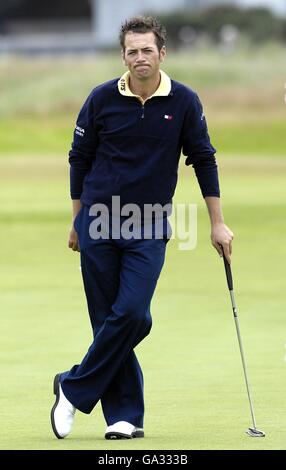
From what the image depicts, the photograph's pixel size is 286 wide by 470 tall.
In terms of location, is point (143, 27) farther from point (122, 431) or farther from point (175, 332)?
point (175, 332)

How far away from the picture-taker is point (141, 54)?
23.7 ft

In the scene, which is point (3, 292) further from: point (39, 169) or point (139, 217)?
point (39, 169)

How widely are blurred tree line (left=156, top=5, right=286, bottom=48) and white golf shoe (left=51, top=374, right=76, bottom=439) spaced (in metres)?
56.8

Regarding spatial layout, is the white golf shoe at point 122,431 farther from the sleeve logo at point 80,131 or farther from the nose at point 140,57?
the nose at point 140,57

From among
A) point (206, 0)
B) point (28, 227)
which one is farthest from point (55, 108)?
point (206, 0)

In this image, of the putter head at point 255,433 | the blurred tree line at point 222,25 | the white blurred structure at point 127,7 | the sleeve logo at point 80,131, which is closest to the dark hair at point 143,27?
the sleeve logo at point 80,131

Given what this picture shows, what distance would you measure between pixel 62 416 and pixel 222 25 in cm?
6151

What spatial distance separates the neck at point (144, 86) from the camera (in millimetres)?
7293

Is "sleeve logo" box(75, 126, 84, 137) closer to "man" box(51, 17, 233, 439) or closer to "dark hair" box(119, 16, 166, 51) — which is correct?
"man" box(51, 17, 233, 439)

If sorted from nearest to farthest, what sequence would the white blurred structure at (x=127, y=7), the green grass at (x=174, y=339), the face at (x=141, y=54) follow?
the face at (x=141, y=54) → the green grass at (x=174, y=339) → the white blurred structure at (x=127, y=7)

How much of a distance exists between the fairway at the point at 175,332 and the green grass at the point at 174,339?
10 mm

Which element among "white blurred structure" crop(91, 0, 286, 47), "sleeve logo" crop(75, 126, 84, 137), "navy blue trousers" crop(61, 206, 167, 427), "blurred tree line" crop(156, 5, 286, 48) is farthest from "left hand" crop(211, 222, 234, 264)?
"white blurred structure" crop(91, 0, 286, 47)

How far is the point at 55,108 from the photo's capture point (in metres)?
48.3

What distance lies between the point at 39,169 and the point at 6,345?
2467 centimetres
